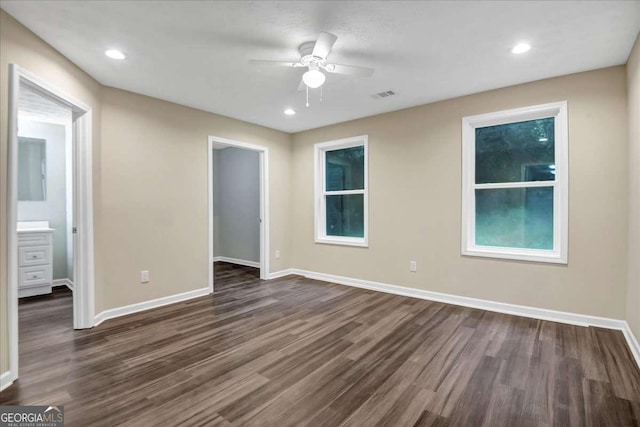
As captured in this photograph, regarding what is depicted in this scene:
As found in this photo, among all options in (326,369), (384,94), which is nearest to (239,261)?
(384,94)

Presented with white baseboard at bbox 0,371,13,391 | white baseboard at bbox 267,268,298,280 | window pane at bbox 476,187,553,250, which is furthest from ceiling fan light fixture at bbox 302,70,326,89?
white baseboard at bbox 267,268,298,280

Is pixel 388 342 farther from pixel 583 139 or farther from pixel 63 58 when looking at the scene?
pixel 63 58

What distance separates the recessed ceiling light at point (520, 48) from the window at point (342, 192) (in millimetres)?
2234

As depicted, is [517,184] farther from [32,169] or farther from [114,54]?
[32,169]

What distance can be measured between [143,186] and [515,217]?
14.4 feet

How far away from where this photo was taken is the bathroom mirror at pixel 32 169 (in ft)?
14.5

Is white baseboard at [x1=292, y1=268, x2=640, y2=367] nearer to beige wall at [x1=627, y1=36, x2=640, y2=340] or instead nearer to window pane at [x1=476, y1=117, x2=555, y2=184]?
beige wall at [x1=627, y1=36, x2=640, y2=340]

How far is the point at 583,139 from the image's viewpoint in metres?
3.05

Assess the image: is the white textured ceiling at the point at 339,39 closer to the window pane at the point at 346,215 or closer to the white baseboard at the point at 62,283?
the window pane at the point at 346,215

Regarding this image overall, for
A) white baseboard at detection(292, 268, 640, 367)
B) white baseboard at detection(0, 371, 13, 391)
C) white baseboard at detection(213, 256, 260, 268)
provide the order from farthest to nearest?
white baseboard at detection(213, 256, 260, 268), white baseboard at detection(292, 268, 640, 367), white baseboard at detection(0, 371, 13, 391)

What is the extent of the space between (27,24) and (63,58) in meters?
0.48

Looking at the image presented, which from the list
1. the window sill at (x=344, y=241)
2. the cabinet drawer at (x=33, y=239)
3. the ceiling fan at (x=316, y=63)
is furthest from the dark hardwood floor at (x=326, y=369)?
the ceiling fan at (x=316, y=63)

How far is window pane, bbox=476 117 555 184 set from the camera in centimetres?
336

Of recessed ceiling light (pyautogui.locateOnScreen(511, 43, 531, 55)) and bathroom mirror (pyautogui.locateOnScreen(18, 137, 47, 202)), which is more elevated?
recessed ceiling light (pyautogui.locateOnScreen(511, 43, 531, 55))
